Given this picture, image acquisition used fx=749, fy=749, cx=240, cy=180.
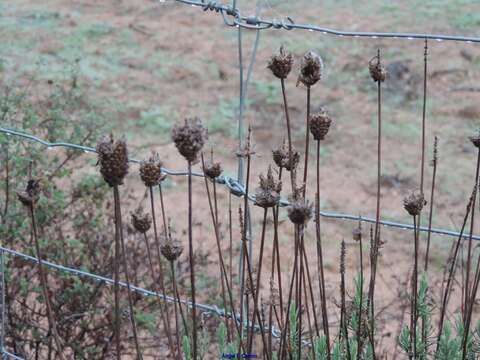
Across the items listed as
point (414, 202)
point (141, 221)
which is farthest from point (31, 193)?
point (414, 202)

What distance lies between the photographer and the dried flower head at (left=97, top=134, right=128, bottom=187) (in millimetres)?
855

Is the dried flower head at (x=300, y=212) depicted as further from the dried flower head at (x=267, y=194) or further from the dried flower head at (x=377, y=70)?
the dried flower head at (x=377, y=70)

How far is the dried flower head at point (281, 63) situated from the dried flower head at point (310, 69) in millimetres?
25

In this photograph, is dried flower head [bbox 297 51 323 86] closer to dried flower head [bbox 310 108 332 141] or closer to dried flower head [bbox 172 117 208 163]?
dried flower head [bbox 310 108 332 141]

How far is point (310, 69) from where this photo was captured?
3.74 feet

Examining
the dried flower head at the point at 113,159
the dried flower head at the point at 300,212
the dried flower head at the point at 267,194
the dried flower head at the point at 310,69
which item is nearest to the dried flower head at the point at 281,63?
the dried flower head at the point at 310,69

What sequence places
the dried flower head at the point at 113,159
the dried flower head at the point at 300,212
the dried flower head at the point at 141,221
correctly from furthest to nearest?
1. the dried flower head at the point at 141,221
2. the dried flower head at the point at 300,212
3. the dried flower head at the point at 113,159

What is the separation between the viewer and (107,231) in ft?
10.0

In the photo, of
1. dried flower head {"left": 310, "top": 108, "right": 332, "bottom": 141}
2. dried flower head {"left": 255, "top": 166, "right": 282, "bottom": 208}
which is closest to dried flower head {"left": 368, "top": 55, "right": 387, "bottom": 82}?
dried flower head {"left": 310, "top": 108, "right": 332, "bottom": 141}

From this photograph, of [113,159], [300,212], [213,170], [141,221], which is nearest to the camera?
[113,159]

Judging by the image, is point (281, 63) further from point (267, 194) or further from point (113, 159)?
point (113, 159)

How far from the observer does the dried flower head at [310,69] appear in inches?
44.8

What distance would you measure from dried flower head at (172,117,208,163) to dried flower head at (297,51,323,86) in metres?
0.29

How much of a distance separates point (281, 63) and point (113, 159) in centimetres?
40
